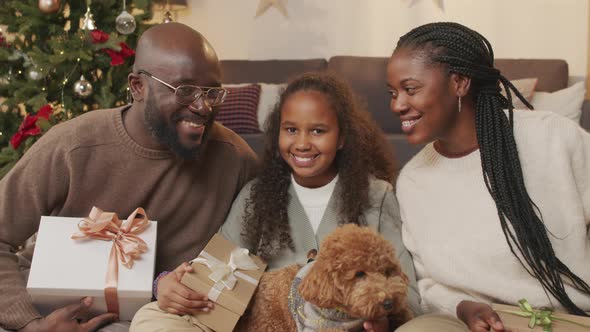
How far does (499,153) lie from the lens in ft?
5.85

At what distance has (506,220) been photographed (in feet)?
5.83

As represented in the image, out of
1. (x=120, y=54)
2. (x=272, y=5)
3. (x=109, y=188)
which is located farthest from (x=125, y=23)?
(x=272, y=5)

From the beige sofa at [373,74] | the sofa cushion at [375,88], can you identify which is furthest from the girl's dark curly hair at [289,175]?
the sofa cushion at [375,88]

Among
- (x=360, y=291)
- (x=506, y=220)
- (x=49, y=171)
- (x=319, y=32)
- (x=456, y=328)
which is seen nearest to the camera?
(x=360, y=291)

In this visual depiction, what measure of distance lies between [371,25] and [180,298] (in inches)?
154

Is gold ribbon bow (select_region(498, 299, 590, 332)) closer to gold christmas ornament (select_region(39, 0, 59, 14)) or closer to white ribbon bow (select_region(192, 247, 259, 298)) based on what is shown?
white ribbon bow (select_region(192, 247, 259, 298))

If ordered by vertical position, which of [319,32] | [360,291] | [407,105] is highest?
[319,32]

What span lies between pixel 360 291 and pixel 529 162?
0.65 metres

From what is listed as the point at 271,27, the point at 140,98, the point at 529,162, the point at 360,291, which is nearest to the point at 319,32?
the point at 271,27

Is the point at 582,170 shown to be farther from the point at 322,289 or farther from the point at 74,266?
the point at 74,266

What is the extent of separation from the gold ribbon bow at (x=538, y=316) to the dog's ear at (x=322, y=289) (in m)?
0.45

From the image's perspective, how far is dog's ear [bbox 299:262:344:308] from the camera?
59.9 inches

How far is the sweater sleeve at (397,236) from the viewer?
1898mm

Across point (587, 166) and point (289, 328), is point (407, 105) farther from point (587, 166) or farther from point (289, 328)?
point (289, 328)
